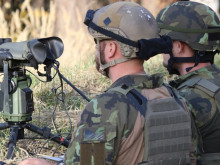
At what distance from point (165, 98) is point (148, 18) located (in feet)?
1.51

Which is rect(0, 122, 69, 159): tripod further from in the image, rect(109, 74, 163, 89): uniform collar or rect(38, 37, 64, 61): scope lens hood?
rect(109, 74, 163, 89): uniform collar

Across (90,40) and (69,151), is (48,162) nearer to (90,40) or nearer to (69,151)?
(69,151)

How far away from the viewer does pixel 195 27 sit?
14.1ft

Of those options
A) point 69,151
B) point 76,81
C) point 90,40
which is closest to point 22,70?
point 69,151

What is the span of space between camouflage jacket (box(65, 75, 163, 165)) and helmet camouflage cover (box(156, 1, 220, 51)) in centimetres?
168

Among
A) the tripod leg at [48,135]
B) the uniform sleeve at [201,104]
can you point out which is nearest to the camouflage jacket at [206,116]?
the uniform sleeve at [201,104]

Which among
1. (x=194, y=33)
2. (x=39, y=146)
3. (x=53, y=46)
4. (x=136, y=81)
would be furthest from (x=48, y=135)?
(x=136, y=81)

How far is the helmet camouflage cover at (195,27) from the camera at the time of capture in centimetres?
426

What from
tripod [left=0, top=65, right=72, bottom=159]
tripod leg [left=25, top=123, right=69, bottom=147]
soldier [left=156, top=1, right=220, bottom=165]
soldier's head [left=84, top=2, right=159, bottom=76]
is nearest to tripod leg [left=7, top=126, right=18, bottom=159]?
tripod [left=0, top=65, right=72, bottom=159]

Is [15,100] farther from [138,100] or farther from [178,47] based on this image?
[138,100]

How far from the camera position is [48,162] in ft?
9.43

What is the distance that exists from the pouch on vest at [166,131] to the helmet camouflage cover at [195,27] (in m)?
1.38

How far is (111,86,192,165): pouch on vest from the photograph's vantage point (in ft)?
9.09

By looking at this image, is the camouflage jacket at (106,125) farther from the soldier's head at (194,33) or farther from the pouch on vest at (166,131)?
the soldier's head at (194,33)
